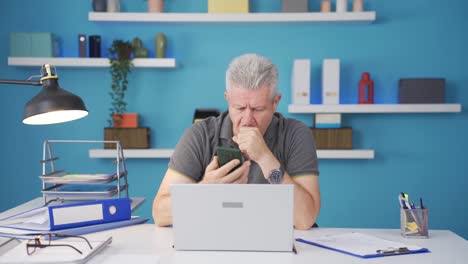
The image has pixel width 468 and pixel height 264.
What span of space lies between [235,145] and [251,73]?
1.06 ft

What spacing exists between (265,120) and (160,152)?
5.00 feet

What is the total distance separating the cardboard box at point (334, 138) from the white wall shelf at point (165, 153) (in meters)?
0.04

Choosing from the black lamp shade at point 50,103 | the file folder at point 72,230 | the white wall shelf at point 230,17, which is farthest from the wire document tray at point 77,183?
the white wall shelf at point 230,17

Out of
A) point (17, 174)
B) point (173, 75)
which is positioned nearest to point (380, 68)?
point (173, 75)

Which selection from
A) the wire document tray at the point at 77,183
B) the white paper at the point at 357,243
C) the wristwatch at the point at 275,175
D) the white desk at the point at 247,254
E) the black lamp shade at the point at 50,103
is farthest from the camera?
the wire document tray at the point at 77,183

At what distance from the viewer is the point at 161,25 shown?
3.64 metres

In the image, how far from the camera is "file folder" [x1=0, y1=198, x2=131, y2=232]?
177cm

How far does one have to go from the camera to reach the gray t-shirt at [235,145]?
2.12 meters

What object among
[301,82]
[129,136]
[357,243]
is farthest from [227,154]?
[129,136]

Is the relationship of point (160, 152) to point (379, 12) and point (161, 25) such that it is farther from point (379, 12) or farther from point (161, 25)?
point (379, 12)

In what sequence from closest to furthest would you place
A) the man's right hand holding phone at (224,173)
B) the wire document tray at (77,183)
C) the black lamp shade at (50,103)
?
the black lamp shade at (50,103) → the man's right hand holding phone at (224,173) → the wire document tray at (77,183)

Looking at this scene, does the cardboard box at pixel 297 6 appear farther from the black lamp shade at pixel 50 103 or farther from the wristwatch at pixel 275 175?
the black lamp shade at pixel 50 103

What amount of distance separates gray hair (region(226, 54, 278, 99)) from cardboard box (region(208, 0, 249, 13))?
58.3 inches

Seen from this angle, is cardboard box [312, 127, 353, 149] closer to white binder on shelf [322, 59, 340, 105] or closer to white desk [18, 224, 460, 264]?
white binder on shelf [322, 59, 340, 105]
